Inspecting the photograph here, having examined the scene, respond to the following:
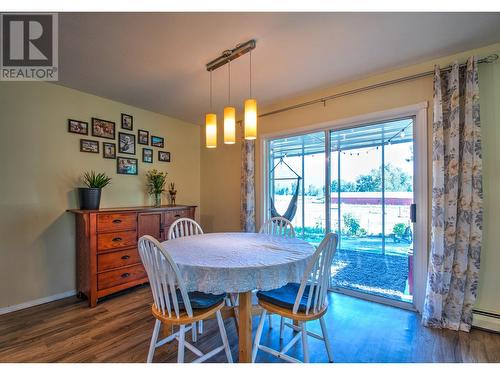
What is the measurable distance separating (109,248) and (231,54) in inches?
91.3

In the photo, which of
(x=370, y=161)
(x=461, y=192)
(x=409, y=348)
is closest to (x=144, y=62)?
(x=370, y=161)

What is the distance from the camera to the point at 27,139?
2504 millimetres

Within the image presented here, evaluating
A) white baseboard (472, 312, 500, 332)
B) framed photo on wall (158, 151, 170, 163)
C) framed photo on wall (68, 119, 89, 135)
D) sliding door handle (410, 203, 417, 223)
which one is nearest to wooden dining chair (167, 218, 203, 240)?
framed photo on wall (158, 151, 170, 163)

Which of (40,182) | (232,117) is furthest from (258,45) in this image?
(40,182)

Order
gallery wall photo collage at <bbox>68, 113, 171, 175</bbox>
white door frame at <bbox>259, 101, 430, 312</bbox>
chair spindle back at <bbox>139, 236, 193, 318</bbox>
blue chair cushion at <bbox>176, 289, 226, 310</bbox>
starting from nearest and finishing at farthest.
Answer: chair spindle back at <bbox>139, 236, 193, 318</bbox>
blue chair cushion at <bbox>176, 289, 226, 310</bbox>
white door frame at <bbox>259, 101, 430, 312</bbox>
gallery wall photo collage at <bbox>68, 113, 171, 175</bbox>

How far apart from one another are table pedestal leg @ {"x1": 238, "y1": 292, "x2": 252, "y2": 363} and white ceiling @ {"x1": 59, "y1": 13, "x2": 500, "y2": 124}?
187 centimetres

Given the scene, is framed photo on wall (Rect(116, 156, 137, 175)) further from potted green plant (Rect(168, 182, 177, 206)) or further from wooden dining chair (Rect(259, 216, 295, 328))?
wooden dining chair (Rect(259, 216, 295, 328))

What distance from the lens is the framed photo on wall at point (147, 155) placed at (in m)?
3.45

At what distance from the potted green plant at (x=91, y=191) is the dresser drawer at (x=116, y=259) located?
0.56m

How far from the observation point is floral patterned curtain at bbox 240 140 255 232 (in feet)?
11.0

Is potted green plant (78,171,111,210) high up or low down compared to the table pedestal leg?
up

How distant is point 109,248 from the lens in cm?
263

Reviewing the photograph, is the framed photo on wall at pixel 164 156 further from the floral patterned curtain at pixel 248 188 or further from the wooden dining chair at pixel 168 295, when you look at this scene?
the wooden dining chair at pixel 168 295

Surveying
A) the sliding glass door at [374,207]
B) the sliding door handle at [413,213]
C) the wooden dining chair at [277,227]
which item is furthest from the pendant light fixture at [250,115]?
the sliding door handle at [413,213]
